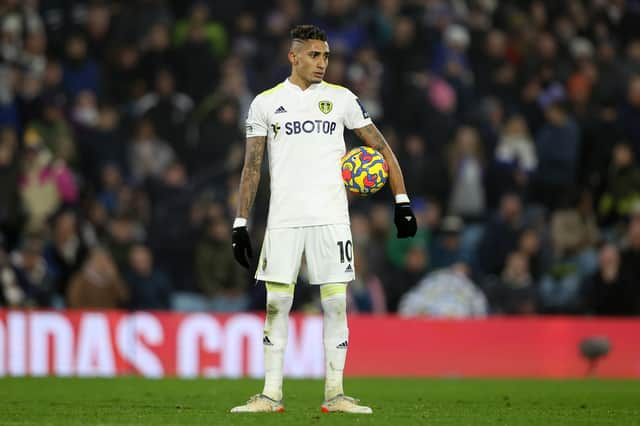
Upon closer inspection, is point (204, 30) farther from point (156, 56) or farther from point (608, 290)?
point (608, 290)

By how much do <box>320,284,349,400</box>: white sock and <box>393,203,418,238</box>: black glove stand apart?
0.58 m

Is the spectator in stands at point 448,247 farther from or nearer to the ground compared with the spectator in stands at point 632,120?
nearer to the ground

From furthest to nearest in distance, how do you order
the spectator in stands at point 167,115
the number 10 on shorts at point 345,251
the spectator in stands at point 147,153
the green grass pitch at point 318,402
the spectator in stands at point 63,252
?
the spectator in stands at point 167,115 → the spectator in stands at point 147,153 → the spectator in stands at point 63,252 → the number 10 on shorts at point 345,251 → the green grass pitch at point 318,402

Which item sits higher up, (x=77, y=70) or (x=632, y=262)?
(x=77, y=70)

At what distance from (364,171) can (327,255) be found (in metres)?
0.66

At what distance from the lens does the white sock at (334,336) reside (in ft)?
31.9

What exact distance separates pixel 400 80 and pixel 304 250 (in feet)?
39.2

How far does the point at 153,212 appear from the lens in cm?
1972

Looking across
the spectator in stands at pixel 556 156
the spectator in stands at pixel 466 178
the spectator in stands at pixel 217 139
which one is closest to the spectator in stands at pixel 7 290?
the spectator in stands at pixel 217 139

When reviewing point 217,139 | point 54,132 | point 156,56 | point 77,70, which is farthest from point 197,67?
point 54,132

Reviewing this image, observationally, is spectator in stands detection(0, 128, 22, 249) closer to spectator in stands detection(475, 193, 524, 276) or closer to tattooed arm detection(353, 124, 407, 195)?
A: spectator in stands detection(475, 193, 524, 276)

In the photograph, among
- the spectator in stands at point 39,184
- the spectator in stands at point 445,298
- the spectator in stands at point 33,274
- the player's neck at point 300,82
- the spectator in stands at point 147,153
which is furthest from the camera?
the spectator in stands at point 147,153

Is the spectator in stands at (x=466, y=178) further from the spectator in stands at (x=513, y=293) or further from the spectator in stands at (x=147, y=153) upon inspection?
the spectator in stands at (x=147, y=153)

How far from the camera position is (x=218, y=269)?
1883cm
